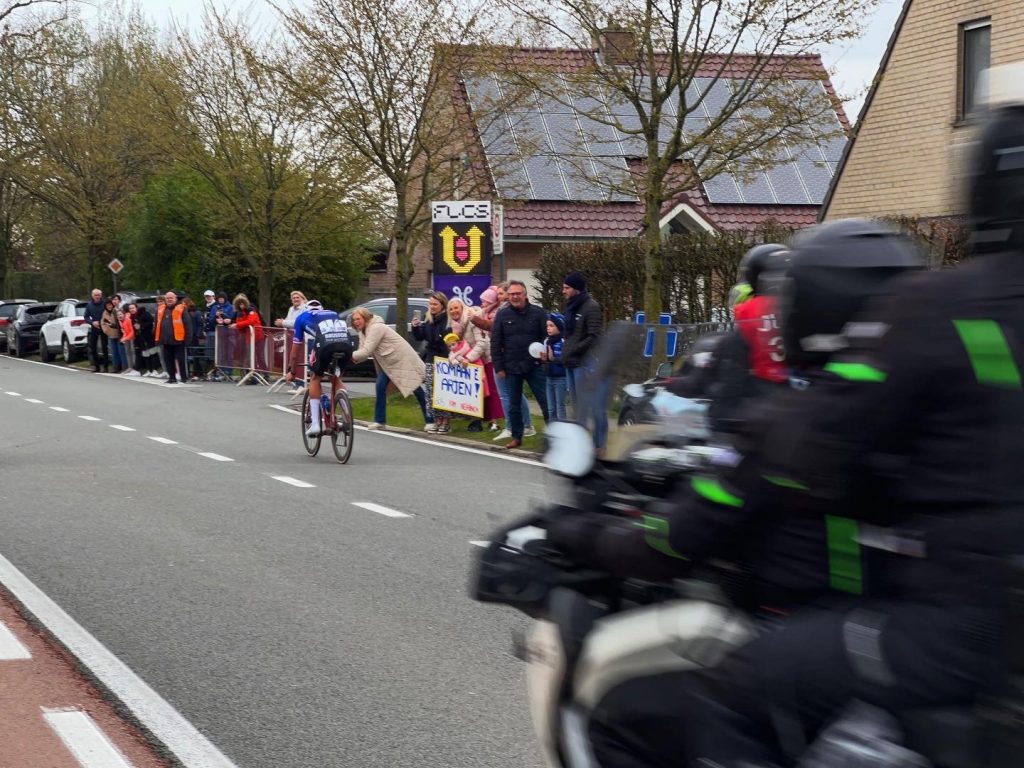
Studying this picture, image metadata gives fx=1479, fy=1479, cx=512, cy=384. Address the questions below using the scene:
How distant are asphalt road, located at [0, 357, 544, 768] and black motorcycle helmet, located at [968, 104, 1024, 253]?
93.0 inches

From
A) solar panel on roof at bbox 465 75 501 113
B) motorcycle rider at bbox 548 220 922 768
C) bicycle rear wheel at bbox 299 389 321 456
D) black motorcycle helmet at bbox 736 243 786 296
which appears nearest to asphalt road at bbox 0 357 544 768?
bicycle rear wheel at bbox 299 389 321 456

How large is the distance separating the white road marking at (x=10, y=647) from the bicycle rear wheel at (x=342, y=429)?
762 centimetres

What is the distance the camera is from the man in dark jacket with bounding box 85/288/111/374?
110ft

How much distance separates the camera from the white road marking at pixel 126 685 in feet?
16.1

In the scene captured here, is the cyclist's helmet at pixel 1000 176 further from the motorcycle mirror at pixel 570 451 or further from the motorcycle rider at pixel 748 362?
the motorcycle mirror at pixel 570 451

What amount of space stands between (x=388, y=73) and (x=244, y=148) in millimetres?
11111

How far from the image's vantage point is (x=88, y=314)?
1323 inches

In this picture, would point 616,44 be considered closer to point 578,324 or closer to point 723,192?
point 578,324

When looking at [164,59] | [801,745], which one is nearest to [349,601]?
[801,745]

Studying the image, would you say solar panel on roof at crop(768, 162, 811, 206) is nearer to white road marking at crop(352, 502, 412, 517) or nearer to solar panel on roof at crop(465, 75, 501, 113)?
solar panel on roof at crop(465, 75, 501, 113)

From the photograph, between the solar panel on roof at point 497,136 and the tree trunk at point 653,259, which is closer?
the tree trunk at point 653,259

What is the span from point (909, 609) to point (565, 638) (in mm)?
1001

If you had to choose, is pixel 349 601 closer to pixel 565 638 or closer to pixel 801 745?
pixel 565 638

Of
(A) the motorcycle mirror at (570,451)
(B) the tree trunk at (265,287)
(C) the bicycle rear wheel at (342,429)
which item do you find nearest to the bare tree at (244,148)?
(B) the tree trunk at (265,287)
